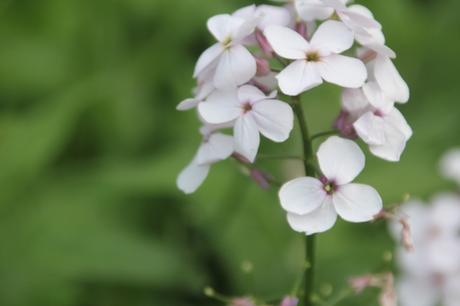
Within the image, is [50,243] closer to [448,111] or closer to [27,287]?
[27,287]

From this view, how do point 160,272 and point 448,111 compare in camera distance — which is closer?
point 160,272

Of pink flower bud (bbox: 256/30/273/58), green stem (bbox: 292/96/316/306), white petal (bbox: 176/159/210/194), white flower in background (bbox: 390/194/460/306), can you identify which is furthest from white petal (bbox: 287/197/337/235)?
white flower in background (bbox: 390/194/460/306)

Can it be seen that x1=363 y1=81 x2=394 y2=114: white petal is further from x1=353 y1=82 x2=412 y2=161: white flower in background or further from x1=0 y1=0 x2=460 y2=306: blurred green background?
x1=0 y1=0 x2=460 y2=306: blurred green background

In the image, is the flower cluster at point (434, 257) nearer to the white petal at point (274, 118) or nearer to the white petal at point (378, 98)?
the white petal at point (378, 98)

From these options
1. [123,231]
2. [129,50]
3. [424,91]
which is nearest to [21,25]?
[129,50]

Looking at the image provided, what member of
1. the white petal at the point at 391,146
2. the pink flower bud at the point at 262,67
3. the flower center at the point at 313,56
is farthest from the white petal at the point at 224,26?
the white petal at the point at 391,146

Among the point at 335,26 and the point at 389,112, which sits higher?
the point at 335,26

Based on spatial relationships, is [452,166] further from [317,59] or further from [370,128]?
[317,59]

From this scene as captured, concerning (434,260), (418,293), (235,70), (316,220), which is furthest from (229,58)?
(418,293)
